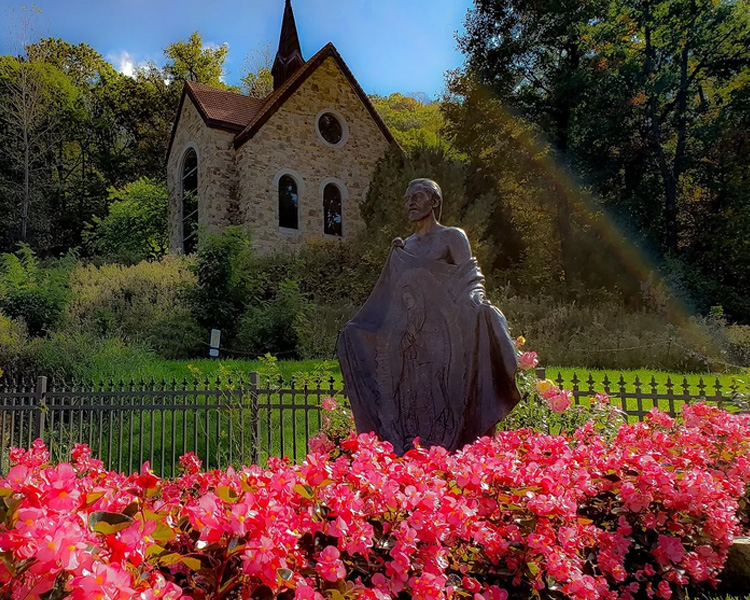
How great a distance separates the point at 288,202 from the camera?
2045cm

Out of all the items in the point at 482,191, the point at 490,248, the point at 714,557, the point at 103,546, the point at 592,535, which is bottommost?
the point at 714,557

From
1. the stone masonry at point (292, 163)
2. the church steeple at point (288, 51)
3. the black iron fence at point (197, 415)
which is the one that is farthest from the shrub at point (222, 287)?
the church steeple at point (288, 51)

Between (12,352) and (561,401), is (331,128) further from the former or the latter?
(561,401)

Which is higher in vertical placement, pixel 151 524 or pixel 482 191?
pixel 482 191

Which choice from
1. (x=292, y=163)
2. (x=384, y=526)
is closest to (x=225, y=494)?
(x=384, y=526)

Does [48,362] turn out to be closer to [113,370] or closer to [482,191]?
[113,370]

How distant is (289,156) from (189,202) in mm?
4779

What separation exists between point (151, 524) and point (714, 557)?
2213mm

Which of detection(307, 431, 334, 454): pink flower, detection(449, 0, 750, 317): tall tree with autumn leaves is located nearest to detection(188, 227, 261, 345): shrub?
detection(307, 431, 334, 454): pink flower

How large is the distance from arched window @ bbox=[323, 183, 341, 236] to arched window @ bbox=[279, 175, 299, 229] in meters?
1.10

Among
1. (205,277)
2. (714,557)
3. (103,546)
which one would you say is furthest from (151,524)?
(205,277)

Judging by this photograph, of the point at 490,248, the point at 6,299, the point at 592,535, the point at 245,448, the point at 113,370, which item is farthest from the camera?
the point at 490,248

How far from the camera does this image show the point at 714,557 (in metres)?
2.35

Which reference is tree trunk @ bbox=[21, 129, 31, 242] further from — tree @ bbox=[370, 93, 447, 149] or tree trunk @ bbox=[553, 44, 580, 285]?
tree trunk @ bbox=[553, 44, 580, 285]
